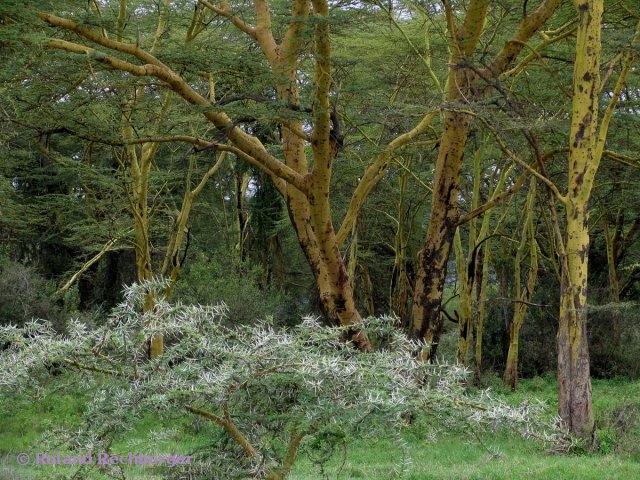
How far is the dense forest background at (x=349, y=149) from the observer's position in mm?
8234

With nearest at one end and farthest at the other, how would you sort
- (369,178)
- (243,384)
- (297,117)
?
(243,384) < (297,117) < (369,178)

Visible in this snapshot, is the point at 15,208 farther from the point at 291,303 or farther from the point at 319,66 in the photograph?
Result: the point at 319,66

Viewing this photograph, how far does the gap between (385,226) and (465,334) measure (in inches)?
348

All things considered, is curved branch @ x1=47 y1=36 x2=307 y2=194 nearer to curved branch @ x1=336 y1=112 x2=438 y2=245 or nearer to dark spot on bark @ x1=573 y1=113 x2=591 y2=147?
curved branch @ x1=336 y1=112 x2=438 y2=245

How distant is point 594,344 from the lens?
16.9 metres

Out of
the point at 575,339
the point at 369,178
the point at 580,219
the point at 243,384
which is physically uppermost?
the point at 369,178

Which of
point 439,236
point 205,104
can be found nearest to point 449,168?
point 439,236

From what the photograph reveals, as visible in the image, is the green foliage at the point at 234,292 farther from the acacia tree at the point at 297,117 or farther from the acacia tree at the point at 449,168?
the acacia tree at the point at 449,168

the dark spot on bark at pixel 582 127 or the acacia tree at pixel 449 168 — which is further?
the acacia tree at pixel 449 168

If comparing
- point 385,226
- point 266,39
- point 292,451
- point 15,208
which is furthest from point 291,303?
point 292,451

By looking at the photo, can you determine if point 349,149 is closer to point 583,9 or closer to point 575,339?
point 583,9

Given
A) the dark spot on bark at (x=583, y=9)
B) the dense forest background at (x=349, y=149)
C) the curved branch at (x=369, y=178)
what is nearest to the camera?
the dark spot on bark at (x=583, y=9)

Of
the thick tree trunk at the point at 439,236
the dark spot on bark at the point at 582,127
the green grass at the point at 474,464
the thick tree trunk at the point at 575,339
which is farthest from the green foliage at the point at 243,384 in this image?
the thick tree trunk at the point at 439,236

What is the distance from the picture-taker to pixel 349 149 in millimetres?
13859
